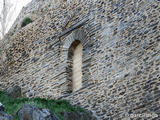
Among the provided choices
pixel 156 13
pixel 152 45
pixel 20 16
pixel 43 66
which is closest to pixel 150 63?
pixel 152 45

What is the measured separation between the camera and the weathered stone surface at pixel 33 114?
7.68 meters

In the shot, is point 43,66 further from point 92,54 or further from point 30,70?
point 92,54

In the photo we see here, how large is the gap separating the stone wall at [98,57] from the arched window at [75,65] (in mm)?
96

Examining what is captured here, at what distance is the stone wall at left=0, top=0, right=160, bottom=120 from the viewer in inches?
341

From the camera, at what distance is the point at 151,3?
9359mm

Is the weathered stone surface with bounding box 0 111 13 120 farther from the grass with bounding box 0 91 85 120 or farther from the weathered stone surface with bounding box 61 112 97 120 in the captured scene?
the weathered stone surface with bounding box 61 112 97 120

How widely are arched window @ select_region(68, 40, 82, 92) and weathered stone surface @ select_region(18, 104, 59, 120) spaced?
109 inches

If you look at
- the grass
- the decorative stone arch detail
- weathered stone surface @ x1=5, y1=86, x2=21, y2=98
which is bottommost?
the grass

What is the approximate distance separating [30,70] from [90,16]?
10.2 ft

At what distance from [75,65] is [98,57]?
1.32 m

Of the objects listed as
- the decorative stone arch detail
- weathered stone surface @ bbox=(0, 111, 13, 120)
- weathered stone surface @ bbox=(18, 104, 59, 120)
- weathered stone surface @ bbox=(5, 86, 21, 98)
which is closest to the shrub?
the decorative stone arch detail

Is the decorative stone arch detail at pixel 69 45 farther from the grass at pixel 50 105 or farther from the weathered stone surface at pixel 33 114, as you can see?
the weathered stone surface at pixel 33 114

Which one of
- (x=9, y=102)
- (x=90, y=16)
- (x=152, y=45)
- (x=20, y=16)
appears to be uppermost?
(x=20, y=16)

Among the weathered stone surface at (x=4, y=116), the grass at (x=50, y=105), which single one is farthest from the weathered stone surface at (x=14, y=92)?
the weathered stone surface at (x=4, y=116)
